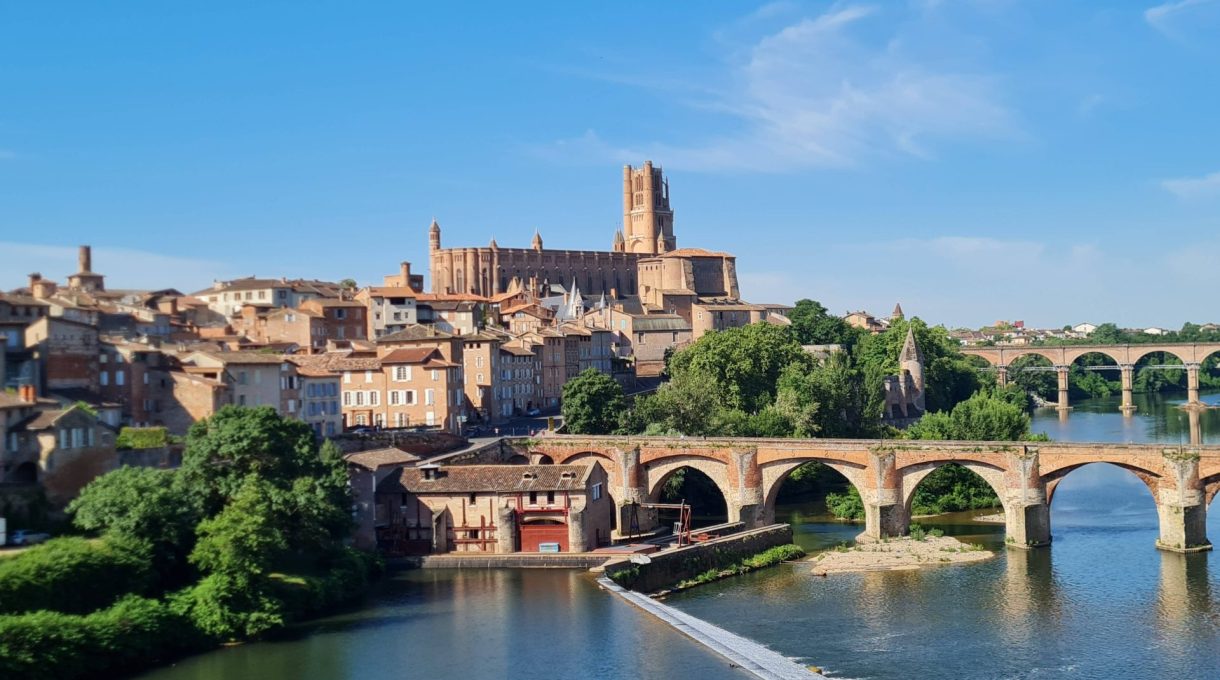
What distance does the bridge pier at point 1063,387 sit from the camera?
11103 cm

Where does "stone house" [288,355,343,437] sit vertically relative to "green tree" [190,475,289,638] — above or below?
above

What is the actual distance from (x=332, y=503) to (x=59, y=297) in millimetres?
20910

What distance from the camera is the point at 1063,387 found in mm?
112688

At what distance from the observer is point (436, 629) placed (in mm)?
34469

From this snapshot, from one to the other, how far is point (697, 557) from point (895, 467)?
8.86 meters

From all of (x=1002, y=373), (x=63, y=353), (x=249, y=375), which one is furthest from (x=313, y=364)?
(x=1002, y=373)

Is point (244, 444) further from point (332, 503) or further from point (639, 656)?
point (639, 656)

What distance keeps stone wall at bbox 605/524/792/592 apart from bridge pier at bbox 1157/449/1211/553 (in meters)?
12.5

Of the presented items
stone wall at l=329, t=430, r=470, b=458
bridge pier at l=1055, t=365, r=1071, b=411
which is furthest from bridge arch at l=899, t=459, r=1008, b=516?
bridge pier at l=1055, t=365, r=1071, b=411

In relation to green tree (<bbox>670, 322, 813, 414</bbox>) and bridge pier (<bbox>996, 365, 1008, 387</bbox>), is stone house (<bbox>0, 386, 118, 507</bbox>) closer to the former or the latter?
green tree (<bbox>670, 322, 813, 414</bbox>)

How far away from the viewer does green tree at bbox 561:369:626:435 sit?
2344 inches

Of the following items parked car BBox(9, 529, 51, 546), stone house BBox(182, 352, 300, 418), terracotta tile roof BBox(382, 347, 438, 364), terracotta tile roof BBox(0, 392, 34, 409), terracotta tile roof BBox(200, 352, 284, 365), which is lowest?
parked car BBox(9, 529, 51, 546)

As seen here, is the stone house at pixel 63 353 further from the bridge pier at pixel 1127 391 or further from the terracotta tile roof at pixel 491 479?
the bridge pier at pixel 1127 391

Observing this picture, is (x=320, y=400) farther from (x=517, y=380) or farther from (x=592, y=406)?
(x=517, y=380)
